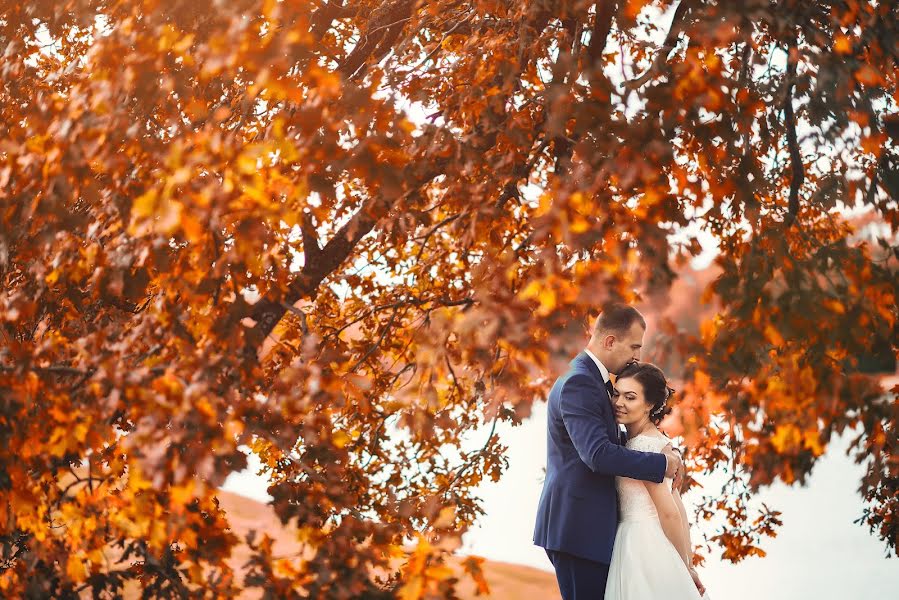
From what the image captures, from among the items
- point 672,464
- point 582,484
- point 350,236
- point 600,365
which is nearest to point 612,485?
point 582,484

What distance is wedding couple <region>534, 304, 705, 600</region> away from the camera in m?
3.09

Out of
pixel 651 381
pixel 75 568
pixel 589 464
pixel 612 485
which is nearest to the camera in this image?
pixel 75 568

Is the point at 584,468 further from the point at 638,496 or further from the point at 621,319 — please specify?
the point at 621,319

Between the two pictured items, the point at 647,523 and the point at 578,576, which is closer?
the point at 578,576

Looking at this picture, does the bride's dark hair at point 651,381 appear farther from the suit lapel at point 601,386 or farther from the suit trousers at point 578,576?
the suit trousers at point 578,576

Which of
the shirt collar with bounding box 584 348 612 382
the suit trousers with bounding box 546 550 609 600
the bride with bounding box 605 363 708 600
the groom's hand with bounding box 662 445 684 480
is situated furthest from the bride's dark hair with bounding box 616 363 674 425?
the suit trousers with bounding box 546 550 609 600

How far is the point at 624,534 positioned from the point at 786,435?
4.25 feet

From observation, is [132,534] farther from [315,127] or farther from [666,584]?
[666,584]

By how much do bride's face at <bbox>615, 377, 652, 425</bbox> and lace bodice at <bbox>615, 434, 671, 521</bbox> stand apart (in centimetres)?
10

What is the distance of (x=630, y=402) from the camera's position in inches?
134

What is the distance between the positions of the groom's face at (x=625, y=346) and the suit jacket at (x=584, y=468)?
0.09 metres

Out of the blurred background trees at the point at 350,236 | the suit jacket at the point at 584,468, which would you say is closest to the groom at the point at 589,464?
the suit jacket at the point at 584,468

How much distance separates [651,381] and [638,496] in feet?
1.54

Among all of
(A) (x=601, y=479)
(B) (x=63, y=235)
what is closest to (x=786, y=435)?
(A) (x=601, y=479)
